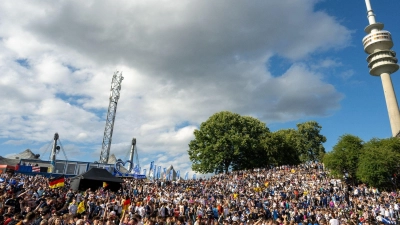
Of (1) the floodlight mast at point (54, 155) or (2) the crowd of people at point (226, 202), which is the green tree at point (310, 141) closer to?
(2) the crowd of people at point (226, 202)

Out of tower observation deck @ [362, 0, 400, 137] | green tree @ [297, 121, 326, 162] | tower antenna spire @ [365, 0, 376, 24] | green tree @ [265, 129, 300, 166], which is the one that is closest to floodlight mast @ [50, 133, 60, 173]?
green tree @ [265, 129, 300, 166]

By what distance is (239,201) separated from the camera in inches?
985

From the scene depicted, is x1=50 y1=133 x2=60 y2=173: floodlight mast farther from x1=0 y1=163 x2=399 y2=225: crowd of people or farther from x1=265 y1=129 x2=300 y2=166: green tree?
x1=265 y1=129 x2=300 y2=166: green tree

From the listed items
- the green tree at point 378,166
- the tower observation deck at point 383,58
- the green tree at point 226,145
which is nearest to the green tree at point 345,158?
the green tree at point 378,166

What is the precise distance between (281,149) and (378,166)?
2795 cm

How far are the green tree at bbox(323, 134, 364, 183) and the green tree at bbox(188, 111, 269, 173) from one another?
1891 centimetres

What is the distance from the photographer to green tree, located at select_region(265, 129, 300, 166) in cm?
5599

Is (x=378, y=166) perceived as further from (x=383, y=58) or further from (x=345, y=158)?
(x=383, y=58)

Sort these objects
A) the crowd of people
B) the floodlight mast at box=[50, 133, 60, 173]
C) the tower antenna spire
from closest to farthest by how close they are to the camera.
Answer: the crowd of people, the floodlight mast at box=[50, 133, 60, 173], the tower antenna spire

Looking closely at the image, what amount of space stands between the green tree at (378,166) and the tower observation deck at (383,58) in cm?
3839

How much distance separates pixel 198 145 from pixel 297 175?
81.4 feet

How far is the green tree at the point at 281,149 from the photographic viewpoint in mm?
55991

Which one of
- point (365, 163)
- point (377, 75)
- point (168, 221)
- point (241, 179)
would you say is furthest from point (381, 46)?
point (168, 221)

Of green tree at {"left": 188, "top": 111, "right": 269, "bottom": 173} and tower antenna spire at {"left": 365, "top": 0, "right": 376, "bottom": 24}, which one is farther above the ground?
tower antenna spire at {"left": 365, "top": 0, "right": 376, "bottom": 24}
